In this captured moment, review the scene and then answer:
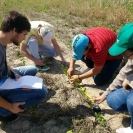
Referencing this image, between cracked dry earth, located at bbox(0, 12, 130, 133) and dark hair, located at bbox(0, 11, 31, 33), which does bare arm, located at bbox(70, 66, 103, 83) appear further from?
dark hair, located at bbox(0, 11, 31, 33)

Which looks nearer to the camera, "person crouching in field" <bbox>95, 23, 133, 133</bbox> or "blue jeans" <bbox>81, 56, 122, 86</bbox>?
"person crouching in field" <bbox>95, 23, 133, 133</bbox>

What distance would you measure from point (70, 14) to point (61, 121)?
490 cm

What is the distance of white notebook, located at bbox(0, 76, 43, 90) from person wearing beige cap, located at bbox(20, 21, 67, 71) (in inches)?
39.1

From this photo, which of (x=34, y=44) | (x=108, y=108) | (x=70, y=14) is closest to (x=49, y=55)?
(x=34, y=44)

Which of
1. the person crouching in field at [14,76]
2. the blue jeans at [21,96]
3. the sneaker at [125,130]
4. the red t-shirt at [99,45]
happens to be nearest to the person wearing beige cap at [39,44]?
the red t-shirt at [99,45]

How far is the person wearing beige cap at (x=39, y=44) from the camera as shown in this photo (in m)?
3.35

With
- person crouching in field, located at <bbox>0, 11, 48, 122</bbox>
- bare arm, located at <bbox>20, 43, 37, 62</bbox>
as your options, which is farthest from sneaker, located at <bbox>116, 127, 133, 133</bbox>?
bare arm, located at <bbox>20, 43, 37, 62</bbox>

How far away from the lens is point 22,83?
8.10 ft

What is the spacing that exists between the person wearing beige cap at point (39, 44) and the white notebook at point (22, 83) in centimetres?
99

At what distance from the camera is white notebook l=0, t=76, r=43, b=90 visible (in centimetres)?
241

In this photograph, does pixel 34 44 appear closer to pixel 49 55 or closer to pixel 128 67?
pixel 49 55

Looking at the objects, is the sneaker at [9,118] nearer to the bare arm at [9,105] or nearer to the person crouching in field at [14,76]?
the person crouching in field at [14,76]

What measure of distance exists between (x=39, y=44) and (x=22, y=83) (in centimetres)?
147

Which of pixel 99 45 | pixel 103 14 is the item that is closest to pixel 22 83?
pixel 99 45
